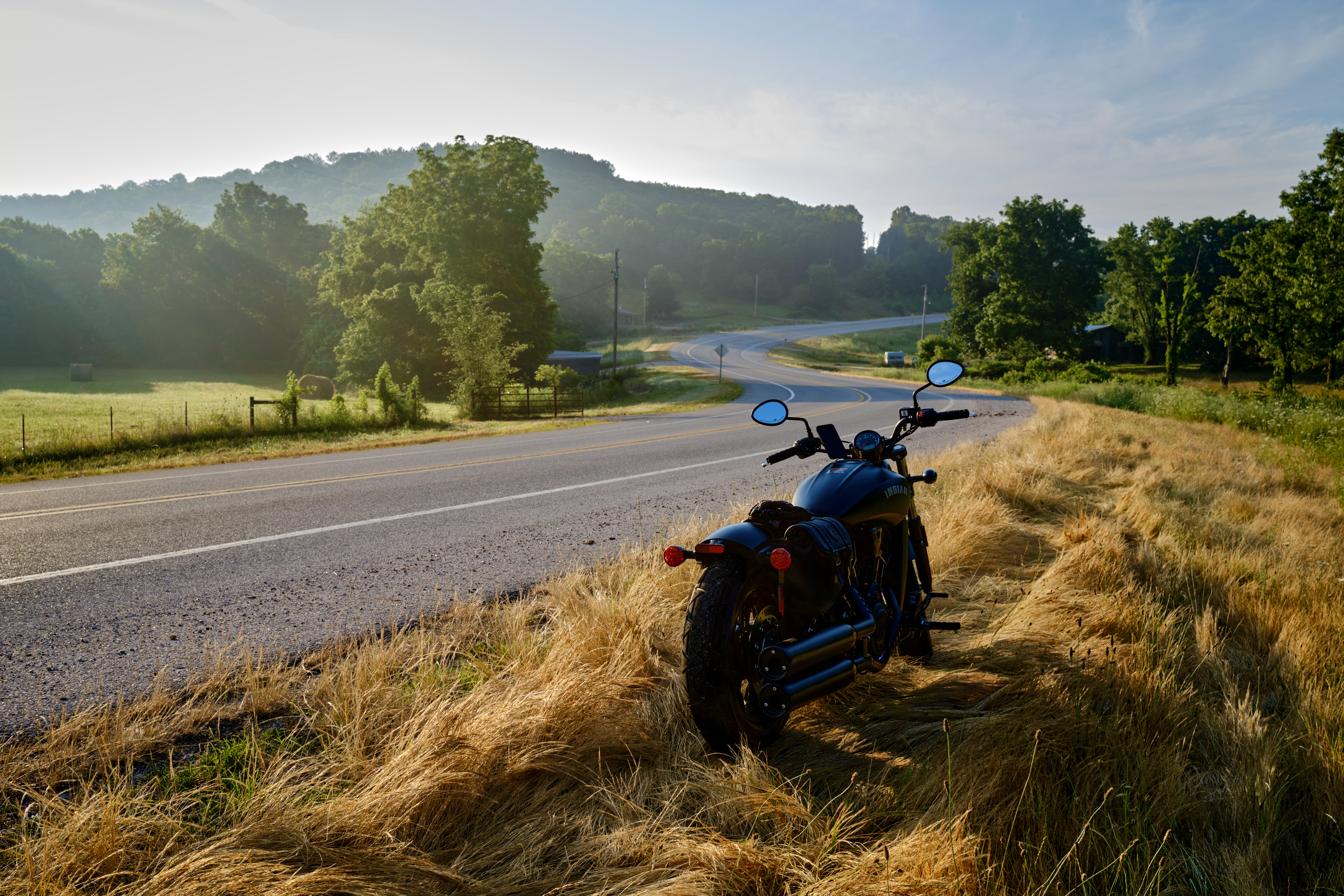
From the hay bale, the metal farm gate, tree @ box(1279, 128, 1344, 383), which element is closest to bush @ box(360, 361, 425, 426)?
the metal farm gate

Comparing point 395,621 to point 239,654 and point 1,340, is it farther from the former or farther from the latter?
point 1,340

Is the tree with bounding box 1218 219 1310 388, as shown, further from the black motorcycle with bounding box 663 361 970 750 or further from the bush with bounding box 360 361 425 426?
the black motorcycle with bounding box 663 361 970 750

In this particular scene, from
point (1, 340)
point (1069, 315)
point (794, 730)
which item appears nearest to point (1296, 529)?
point (794, 730)

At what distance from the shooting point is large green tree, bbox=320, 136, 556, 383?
4216 cm

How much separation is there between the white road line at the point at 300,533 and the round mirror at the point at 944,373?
5.76 meters

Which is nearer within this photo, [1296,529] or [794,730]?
[794,730]

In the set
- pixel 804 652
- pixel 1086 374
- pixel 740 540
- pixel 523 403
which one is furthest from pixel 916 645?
pixel 1086 374

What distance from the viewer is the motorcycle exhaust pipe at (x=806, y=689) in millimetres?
2611

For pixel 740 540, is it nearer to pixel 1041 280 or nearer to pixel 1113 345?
pixel 1041 280

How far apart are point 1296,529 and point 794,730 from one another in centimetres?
762

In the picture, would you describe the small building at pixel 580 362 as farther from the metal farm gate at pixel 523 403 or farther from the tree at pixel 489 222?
the metal farm gate at pixel 523 403

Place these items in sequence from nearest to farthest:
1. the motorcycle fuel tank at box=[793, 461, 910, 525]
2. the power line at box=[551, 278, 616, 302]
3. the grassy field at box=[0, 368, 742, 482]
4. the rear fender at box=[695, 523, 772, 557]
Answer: the rear fender at box=[695, 523, 772, 557], the motorcycle fuel tank at box=[793, 461, 910, 525], the grassy field at box=[0, 368, 742, 482], the power line at box=[551, 278, 616, 302]

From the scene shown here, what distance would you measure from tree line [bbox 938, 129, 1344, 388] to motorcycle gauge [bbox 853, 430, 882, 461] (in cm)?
4093

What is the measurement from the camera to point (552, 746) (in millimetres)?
2664
